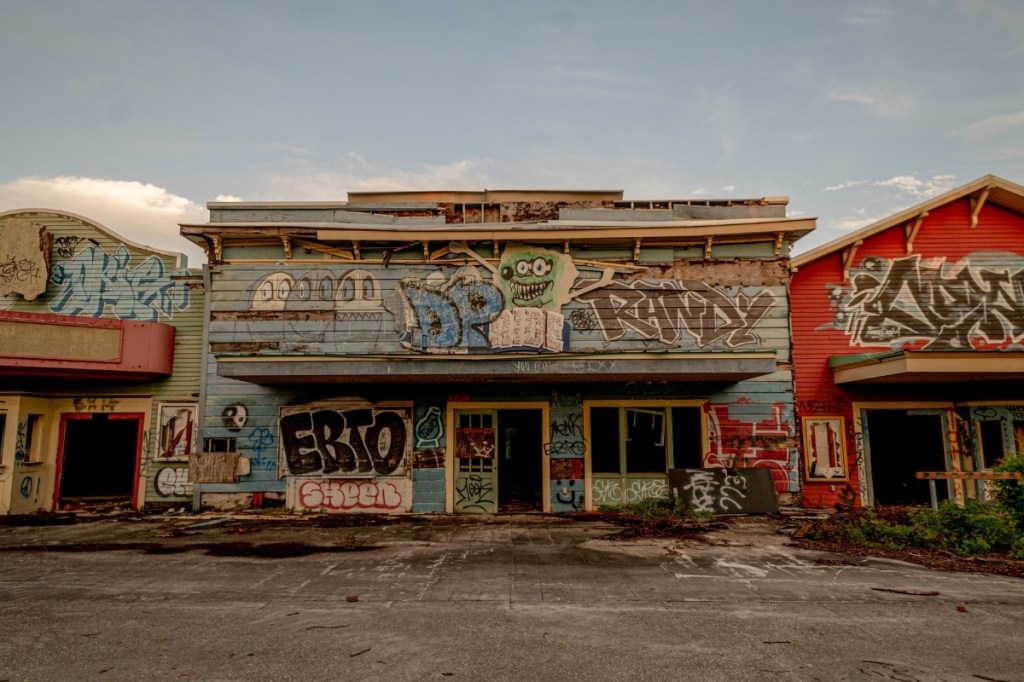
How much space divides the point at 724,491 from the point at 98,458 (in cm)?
1504

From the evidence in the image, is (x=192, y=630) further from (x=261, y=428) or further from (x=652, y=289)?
(x=652, y=289)

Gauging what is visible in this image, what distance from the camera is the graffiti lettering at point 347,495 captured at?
13.0m

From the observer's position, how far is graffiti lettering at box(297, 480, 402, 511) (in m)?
13.0

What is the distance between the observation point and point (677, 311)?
43.4ft

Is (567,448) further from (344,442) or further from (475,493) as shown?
(344,442)

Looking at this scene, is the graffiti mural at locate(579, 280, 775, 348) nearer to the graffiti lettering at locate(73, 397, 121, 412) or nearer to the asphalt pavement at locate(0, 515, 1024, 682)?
the asphalt pavement at locate(0, 515, 1024, 682)

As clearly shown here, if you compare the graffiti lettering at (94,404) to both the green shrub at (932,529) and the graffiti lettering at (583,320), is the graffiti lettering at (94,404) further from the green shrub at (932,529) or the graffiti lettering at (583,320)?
the green shrub at (932,529)

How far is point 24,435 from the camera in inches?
520

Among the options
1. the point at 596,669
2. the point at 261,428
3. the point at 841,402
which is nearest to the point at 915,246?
the point at 841,402

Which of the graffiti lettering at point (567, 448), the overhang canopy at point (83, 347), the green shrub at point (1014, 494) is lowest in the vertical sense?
the green shrub at point (1014, 494)

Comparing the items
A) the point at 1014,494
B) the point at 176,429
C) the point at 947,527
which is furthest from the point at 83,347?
the point at 1014,494

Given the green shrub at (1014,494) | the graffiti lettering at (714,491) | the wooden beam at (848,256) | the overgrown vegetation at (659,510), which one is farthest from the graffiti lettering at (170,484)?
the wooden beam at (848,256)

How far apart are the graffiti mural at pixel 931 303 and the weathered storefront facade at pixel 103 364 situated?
1527 centimetres

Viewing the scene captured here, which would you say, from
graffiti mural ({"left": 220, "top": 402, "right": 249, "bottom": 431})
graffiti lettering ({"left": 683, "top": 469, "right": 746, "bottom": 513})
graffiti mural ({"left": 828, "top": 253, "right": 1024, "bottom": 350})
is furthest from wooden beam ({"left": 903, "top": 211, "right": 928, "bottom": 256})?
graffiti mural ({"left": 220, "top": 402, "right": 249, "bottom": 431})
